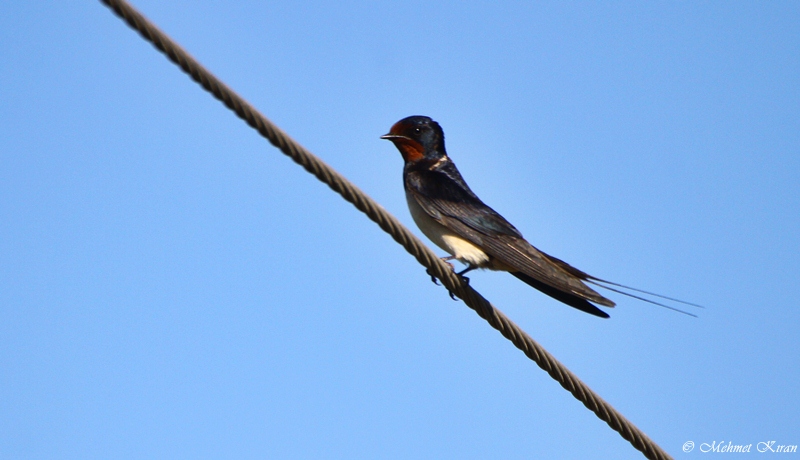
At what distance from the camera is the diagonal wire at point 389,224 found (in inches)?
96.9

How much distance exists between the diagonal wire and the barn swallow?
0.78 meters

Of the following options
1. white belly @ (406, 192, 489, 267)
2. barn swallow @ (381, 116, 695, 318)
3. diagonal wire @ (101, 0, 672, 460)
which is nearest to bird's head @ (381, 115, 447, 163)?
barn swallow @ (381, 116, 695, 318)

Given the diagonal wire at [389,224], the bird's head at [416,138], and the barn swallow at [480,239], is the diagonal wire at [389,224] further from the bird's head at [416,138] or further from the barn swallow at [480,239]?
the bird's head at [416,138]

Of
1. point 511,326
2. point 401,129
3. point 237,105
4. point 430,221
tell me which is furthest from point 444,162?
point 237,105

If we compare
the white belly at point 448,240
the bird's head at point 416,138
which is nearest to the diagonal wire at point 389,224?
the white belly at point 448,240

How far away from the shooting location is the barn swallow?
452 centimetres

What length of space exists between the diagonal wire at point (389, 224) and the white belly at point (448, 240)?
105cm

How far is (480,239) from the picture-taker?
4922mm

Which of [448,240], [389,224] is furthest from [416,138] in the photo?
[389,224]

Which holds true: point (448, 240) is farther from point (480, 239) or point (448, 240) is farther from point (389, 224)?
point (389, 224)

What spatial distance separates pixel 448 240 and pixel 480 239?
19 cm

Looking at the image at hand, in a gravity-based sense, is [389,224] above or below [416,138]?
below

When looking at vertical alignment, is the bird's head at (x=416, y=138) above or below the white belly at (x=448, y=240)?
above

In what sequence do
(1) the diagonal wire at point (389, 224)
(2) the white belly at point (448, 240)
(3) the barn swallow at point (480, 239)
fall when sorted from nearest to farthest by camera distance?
(1) the diagonal wire at point (389, 224), (3) the barn swallow at point (480, 239), (2) the white belly at point (448, 240)
